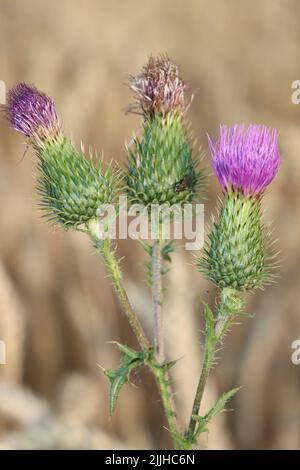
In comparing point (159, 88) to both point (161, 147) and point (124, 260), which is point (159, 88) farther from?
point (124, 260)

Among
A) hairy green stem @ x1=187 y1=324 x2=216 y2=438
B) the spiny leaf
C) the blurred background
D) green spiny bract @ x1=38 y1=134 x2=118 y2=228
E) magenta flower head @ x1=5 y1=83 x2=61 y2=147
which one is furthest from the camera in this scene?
the blurred background

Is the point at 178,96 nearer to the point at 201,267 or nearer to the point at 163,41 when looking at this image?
the point at 201,267

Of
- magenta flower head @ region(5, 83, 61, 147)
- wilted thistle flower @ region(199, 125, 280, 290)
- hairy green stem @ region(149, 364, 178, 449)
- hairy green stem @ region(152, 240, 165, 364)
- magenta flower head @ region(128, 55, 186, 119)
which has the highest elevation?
magenta flower head @ region(128, 55, 186, 119)

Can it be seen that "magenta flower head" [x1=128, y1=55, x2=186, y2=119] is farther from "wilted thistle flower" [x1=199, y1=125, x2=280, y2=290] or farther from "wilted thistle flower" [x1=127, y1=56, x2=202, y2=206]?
"wilted thistle flower" [x1=199, y1=125, x2=280, y2=290]

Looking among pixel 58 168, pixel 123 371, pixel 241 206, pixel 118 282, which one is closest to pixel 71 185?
pixel 58 168

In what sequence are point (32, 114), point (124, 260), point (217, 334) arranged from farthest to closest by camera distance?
point (124, 260)
point (32, 114)
point (217, 334)

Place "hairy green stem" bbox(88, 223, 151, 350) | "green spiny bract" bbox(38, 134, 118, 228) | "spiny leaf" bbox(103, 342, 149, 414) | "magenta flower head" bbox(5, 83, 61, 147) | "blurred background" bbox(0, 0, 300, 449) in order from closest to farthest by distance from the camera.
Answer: "spiny leaf" bbox(103, 342, 149, 414)
"hairy green stem" bbox(88, 223, 151, 350)
"green spiny bract" bbox(38, 134, 118, 228)
"magenta flower head" bbox(5, 83, 61, 147)
"blurred background" bbox(0, 0, 300, 449)

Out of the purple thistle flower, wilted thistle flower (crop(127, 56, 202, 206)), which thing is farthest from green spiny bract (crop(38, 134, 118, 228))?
the purple thistle flower

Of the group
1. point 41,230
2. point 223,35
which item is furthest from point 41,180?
point 223,35
